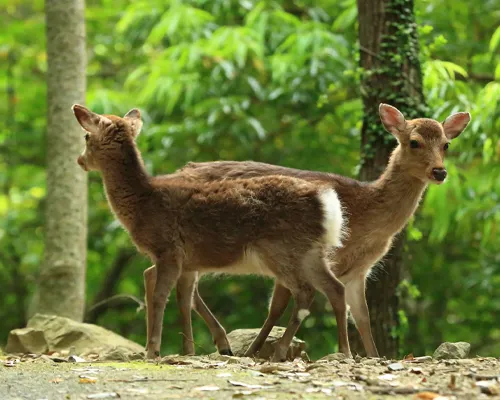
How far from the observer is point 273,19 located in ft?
37.9

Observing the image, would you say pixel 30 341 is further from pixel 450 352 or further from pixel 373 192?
pixel 450 352

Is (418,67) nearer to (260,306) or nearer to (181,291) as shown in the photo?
(181,291)

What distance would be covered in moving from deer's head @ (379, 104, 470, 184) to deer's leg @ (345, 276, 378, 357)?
101 centimetres

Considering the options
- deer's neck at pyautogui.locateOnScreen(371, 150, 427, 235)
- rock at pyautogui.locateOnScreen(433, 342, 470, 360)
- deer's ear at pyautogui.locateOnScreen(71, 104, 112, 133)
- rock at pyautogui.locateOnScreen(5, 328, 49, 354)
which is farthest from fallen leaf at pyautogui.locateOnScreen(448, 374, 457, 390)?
rock at pyautogui.locateOnScreen(5, 328, 49, 354)

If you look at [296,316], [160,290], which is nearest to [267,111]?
[160,290]

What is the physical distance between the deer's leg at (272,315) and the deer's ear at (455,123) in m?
1.93

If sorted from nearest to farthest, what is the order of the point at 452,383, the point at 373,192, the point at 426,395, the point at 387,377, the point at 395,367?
the point at 426,395 → the point at 452,383 → the point at 387,377 → the point at 395,367 → the point at 373,192

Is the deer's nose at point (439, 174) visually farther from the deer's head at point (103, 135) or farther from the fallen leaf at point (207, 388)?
Answer: the fallen leaf at point (207, 388)

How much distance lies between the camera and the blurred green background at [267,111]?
33.9ft

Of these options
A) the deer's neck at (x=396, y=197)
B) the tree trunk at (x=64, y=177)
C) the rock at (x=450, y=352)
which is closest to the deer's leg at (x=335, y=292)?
the rock at (x=450, y=352)

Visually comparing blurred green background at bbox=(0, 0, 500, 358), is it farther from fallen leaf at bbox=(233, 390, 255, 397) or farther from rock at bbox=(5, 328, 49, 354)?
fallen leaf at bbox=(233, 390, 255, 397)

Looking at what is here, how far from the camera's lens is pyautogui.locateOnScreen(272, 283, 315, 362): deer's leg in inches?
270

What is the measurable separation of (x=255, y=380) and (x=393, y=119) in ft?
10.6

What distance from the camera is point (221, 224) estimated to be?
718cm
